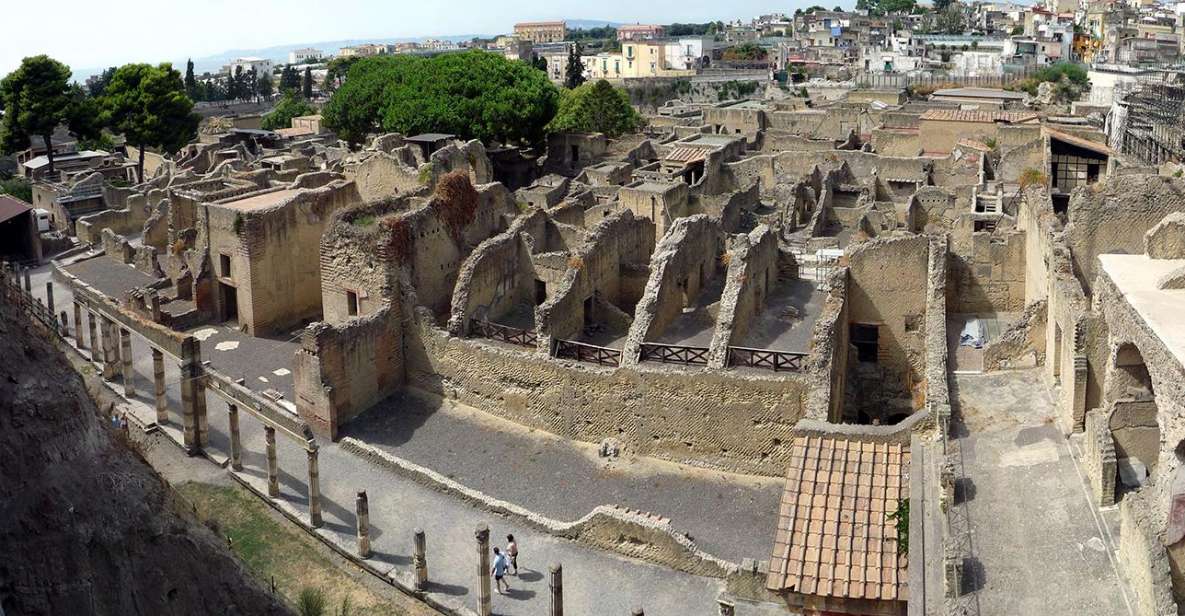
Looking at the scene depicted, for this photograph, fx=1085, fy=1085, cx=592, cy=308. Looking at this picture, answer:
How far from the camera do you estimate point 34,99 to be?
5859 cm

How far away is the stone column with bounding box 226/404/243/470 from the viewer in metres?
25.0

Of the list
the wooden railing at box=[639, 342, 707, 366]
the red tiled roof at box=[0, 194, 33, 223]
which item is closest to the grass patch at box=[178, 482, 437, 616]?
the wooden railing at box=[639, 342, 707, 366]

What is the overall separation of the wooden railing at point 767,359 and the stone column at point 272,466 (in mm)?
10232

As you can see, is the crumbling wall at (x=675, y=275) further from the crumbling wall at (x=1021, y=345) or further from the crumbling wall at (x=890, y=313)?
the crumbling wall at (x=1021, y=345)

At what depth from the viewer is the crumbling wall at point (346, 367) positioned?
2595cm

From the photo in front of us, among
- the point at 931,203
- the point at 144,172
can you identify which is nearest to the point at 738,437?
the point at 931,203

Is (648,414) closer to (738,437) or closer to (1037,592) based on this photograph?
(738,437)

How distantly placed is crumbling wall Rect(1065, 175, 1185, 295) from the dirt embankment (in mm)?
19481

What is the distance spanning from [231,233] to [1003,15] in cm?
18076

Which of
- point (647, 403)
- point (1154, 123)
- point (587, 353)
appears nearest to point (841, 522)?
point (647, 403)

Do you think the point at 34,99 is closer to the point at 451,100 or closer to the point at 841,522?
the point at 451,100

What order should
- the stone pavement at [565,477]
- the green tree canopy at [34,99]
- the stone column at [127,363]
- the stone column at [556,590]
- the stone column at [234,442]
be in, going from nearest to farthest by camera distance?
the stone column at [556,590], the stone pavement at [565,477], the stone column at [234,442], the stone column at [127,363], the green tree canopy at [34,99]

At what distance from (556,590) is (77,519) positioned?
1115cm

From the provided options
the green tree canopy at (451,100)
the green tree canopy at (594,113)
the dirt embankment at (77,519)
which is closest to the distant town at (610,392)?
the dirt embankment at (77,519)
